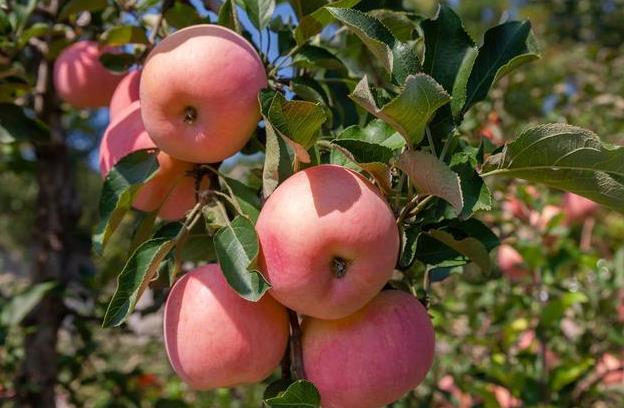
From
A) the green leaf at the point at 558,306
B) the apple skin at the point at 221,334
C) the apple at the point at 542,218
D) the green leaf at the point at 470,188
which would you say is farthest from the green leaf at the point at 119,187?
the apple at the point at 542,218

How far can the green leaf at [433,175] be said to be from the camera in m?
0.64

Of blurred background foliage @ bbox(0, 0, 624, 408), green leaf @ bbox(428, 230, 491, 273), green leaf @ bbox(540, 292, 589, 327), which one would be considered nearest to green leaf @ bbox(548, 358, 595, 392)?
blurred background foliage @ bbox(0, 0, 624, 408)

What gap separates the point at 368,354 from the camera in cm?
70

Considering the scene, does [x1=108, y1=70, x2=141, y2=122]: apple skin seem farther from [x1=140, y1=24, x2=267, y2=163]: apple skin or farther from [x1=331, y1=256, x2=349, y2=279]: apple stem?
[x1=331, y1=256, x2=349, y2=279]: apple stem

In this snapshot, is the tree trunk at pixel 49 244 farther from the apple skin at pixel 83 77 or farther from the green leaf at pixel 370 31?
the green leaf at pixel 370 31

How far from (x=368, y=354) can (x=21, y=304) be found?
93 centimetres

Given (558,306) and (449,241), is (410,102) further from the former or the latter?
(558,306)

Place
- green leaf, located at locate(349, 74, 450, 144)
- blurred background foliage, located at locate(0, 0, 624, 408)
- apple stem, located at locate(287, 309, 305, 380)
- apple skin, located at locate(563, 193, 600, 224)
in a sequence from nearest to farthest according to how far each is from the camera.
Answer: green leaf, located at locate(349, 74, 450, 144) < apple stem, located at locate(287, 309, 305, 380) < blurred background foliage, located at locate(0, 0, 624, 408) < apple skin, located at locate(563, 193, 600, 224)

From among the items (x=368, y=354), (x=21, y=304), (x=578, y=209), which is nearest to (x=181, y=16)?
(x=368, y=354)

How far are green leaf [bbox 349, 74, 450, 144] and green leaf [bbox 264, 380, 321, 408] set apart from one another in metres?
0.27

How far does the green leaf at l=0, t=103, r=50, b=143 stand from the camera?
1.12 metres

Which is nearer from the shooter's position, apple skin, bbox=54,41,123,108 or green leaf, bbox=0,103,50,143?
green leaf, bbox=0,103,50,143

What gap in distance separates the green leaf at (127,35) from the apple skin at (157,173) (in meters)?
0.18

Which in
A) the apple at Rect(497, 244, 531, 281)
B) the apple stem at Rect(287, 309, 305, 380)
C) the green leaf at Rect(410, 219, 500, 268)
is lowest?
the apple at Rect(497, 244, 531, 281)
